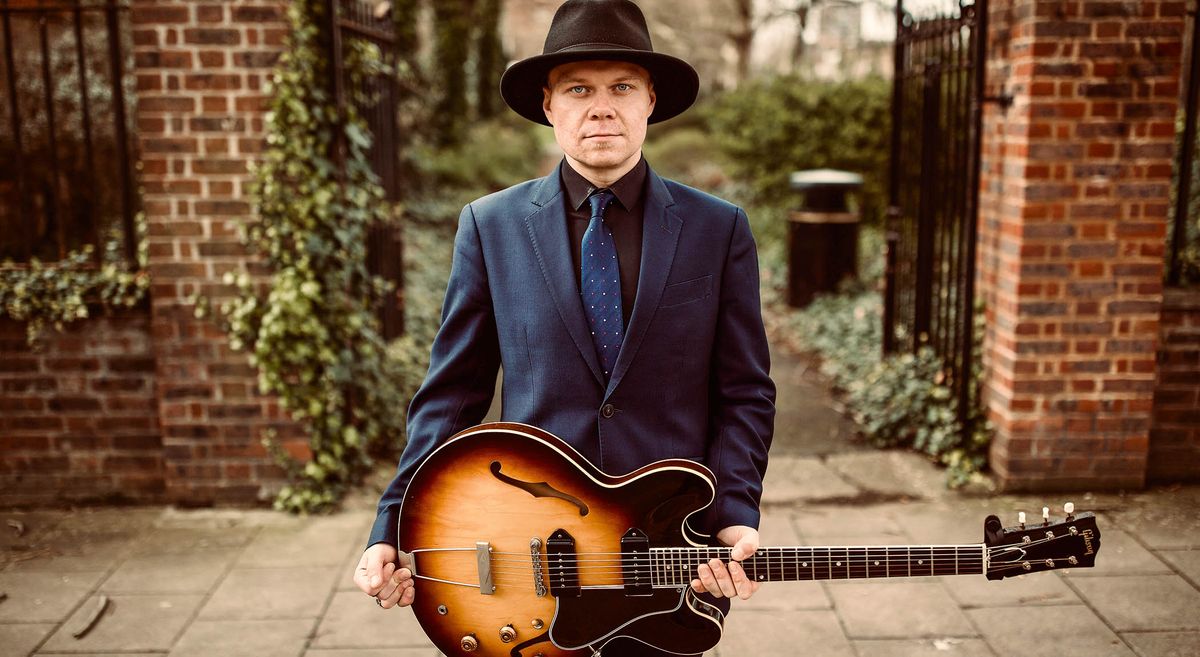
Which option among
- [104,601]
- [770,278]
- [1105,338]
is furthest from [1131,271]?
[770,278]

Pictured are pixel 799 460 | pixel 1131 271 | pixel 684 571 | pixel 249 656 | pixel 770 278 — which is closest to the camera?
pixel 684 571

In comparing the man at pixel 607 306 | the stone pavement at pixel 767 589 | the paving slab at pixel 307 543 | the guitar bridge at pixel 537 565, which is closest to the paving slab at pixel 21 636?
the stone pavement at pixel 767 589

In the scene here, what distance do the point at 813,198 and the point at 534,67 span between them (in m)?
7.00

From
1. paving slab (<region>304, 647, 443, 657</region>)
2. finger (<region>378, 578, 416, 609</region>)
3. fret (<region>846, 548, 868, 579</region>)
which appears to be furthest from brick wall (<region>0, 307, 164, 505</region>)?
fret (<region>846, 548, 868, 579</region>)

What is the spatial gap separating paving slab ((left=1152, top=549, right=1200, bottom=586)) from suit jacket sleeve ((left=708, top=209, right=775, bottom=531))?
98.4 inches

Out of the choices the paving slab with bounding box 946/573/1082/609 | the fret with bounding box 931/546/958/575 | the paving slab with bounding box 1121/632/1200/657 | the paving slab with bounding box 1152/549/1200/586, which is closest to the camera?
the fret with bounding box 931/546/958/575

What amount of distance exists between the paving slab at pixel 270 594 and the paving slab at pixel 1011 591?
97.0 inches

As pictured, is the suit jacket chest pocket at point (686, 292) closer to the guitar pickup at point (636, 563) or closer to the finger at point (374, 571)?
the guitar pickup at point (636, 563)

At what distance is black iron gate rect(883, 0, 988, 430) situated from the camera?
4.71 meters

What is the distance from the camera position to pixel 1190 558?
384 centimetres

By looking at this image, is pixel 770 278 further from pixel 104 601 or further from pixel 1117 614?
pixel 104 601

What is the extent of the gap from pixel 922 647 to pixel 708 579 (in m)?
1.70

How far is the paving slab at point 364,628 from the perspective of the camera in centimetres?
340

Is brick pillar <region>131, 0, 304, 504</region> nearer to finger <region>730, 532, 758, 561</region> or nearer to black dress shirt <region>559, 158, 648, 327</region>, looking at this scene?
black dress shirt <region>559, 158, 648, 327</region>
